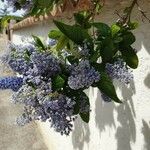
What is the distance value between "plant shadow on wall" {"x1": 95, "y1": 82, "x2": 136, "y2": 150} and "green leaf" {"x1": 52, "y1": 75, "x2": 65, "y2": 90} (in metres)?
1.52

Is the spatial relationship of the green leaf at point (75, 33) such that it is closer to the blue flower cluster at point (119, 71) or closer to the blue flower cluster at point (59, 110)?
the blue flower cluster at point (119, 71)

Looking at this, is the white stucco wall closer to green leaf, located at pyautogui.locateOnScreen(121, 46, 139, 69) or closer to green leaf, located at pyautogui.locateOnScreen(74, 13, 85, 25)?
green leaf, located at pyautogui.locateOnScreen(74, 13, 85, 25)

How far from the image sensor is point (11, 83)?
220cm

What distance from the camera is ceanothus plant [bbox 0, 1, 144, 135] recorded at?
2111 millimetres

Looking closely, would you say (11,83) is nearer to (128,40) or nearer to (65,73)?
(65,73)

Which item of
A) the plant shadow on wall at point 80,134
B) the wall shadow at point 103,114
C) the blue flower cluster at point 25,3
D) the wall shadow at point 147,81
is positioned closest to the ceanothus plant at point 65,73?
the blue flower cluster at point 25,3

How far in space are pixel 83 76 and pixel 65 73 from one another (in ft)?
0.53

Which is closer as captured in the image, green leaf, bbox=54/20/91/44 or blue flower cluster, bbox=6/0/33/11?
green leaf, bbox=54/20/91/44

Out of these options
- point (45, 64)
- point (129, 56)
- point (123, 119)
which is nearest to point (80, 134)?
point (123, 119)

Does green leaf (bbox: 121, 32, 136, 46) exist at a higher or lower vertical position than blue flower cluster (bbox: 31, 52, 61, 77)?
higher

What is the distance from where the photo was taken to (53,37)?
8.27 feet

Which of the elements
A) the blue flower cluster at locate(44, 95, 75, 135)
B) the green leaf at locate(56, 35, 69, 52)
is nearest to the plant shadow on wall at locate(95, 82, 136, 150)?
the green leaf at locate(56, 35, 69, 52)

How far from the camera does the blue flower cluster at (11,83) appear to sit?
2.19 m

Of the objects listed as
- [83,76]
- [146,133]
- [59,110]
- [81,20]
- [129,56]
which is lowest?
[146,133]
